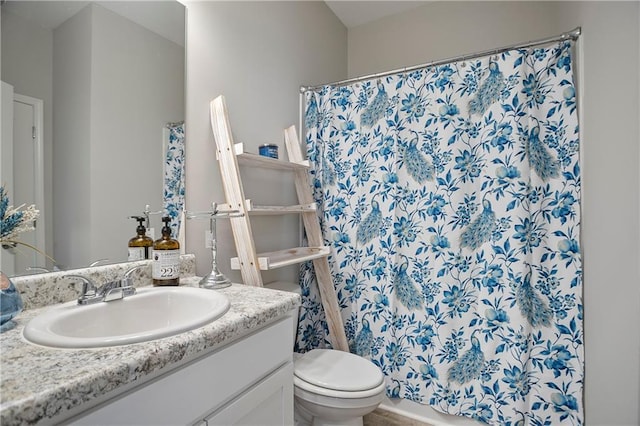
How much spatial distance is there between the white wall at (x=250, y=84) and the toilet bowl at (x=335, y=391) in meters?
0.56

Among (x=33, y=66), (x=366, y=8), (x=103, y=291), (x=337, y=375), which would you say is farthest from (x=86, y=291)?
(x=366, y=8)

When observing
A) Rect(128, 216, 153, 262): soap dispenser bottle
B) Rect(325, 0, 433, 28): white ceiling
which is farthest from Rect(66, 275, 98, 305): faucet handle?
Rect(325, 0, 433, 28): white ceiling

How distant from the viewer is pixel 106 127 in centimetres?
104

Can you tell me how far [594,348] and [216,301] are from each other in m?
1.57

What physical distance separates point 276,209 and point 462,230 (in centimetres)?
94

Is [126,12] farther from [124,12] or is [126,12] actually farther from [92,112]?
[92,112]

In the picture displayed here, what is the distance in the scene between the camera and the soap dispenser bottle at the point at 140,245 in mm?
1104

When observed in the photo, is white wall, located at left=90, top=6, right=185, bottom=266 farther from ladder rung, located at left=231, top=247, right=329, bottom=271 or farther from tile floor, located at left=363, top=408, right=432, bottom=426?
tile floor, located at left=363, top=408, right=432, bottom=426

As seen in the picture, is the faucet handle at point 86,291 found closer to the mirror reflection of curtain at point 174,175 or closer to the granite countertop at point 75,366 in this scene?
the granite countertop at point 75,366

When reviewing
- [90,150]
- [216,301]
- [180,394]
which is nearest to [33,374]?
[180,394]

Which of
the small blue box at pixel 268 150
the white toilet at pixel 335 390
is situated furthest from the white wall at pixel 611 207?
the small blue box at pixel 268 150

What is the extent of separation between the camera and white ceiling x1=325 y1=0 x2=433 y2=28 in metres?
2.33

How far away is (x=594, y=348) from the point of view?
1.32 m

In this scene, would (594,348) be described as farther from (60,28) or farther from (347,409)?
(60,28)
